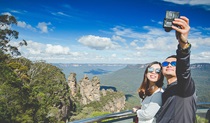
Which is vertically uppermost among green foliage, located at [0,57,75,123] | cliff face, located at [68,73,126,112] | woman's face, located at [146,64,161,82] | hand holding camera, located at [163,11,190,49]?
hand holding camera, located at [163,11,190,49]

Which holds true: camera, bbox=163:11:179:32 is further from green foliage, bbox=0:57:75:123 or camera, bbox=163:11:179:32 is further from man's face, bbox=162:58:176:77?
green foliage, bbox=0:57:75:123

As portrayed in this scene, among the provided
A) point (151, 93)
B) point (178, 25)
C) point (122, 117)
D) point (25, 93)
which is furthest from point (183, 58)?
point (25, 93)

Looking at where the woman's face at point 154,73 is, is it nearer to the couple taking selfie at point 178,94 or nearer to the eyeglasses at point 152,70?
the eyeglasses at point 152,70

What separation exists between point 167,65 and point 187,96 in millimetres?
388

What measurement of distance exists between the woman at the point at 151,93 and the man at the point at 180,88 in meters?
0.20

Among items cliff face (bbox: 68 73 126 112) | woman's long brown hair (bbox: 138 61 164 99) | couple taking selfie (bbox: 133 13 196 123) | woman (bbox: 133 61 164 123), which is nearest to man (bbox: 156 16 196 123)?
couple taking selfie (bbox: 133 13 196 123)

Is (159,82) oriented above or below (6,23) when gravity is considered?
below

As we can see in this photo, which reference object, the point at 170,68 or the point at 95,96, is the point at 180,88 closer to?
the point at 170,68

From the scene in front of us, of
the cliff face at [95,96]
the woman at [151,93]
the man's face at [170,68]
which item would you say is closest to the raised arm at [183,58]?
the man's face at [170,68]

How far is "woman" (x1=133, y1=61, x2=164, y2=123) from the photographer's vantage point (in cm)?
200

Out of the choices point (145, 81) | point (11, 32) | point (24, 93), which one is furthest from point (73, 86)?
point (145, 81)

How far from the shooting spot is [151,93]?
2221 mm

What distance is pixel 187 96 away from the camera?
1.54m

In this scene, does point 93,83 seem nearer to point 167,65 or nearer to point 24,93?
point 24,93
